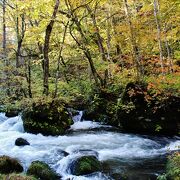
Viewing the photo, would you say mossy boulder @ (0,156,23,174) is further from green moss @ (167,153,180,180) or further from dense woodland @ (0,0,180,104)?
dense woodland @ (0,0,180,104)

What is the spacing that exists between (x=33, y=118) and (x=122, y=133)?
426 centimetres

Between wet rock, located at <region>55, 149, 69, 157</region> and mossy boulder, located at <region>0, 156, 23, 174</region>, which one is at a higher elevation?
mossy boulder, located at <region>0, 156, 23, 174</region>

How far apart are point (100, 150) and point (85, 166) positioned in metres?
2.48

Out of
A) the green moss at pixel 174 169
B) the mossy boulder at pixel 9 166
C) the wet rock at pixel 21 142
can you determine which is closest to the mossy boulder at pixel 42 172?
the mossy boulder at pixel 9 166

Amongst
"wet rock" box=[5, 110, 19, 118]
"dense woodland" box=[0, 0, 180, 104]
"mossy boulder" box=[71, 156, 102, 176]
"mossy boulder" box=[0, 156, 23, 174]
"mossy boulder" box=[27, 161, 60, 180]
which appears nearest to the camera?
"mossy boulder" box=[27, 161, 60, 180]

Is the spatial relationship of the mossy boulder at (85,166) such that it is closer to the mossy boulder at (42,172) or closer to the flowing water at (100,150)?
the flowing water at (100,150)

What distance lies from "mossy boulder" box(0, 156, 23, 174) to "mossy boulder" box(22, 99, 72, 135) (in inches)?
197

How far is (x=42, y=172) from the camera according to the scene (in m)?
8.39

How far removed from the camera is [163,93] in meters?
12.8

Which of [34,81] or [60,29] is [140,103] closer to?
[34,81]

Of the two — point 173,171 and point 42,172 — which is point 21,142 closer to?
point 42,172

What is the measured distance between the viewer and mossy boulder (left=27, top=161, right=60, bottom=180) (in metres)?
8.31

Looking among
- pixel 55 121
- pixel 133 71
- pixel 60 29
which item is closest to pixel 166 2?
pixel 133 71

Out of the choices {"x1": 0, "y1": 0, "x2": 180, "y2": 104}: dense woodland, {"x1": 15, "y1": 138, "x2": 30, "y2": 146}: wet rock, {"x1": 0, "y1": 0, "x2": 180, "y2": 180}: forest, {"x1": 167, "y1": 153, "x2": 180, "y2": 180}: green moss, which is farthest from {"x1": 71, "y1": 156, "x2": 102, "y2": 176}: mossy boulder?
{"x1": 0, "y1": 0, "x2": 180, "y2": 104}: dense woodland
